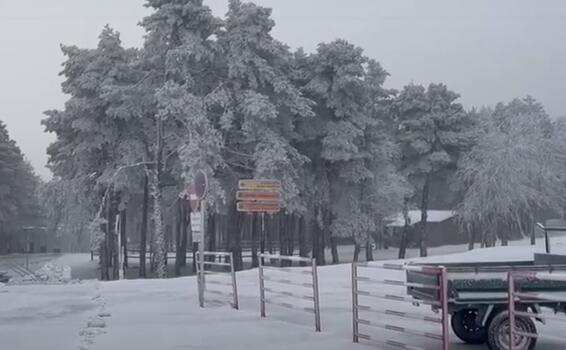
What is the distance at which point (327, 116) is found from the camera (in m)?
44.7

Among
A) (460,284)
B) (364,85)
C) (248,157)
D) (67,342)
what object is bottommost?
(67,342)

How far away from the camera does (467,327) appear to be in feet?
38.1

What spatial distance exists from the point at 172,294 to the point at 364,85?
26527mm

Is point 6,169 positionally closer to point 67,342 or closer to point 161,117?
point 161,117

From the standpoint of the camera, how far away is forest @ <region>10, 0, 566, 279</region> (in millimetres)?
39469

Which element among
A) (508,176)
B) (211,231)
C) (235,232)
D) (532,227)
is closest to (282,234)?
(211,231)

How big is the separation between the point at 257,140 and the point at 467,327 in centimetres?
2829

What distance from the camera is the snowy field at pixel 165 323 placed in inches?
449

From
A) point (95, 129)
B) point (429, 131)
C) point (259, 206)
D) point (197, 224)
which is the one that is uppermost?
point (429, 131)

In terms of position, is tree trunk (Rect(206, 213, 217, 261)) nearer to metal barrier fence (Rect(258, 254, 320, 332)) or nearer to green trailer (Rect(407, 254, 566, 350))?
metal barrier fence (Rect(258, 254, 320, 332))

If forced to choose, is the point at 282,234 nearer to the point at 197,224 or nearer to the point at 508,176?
the point at 508,176

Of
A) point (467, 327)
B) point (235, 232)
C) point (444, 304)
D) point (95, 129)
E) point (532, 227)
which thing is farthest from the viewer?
point (532, 227)

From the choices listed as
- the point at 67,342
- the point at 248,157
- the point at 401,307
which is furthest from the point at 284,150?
the point at 67,342

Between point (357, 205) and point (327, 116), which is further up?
point (327, 116)
